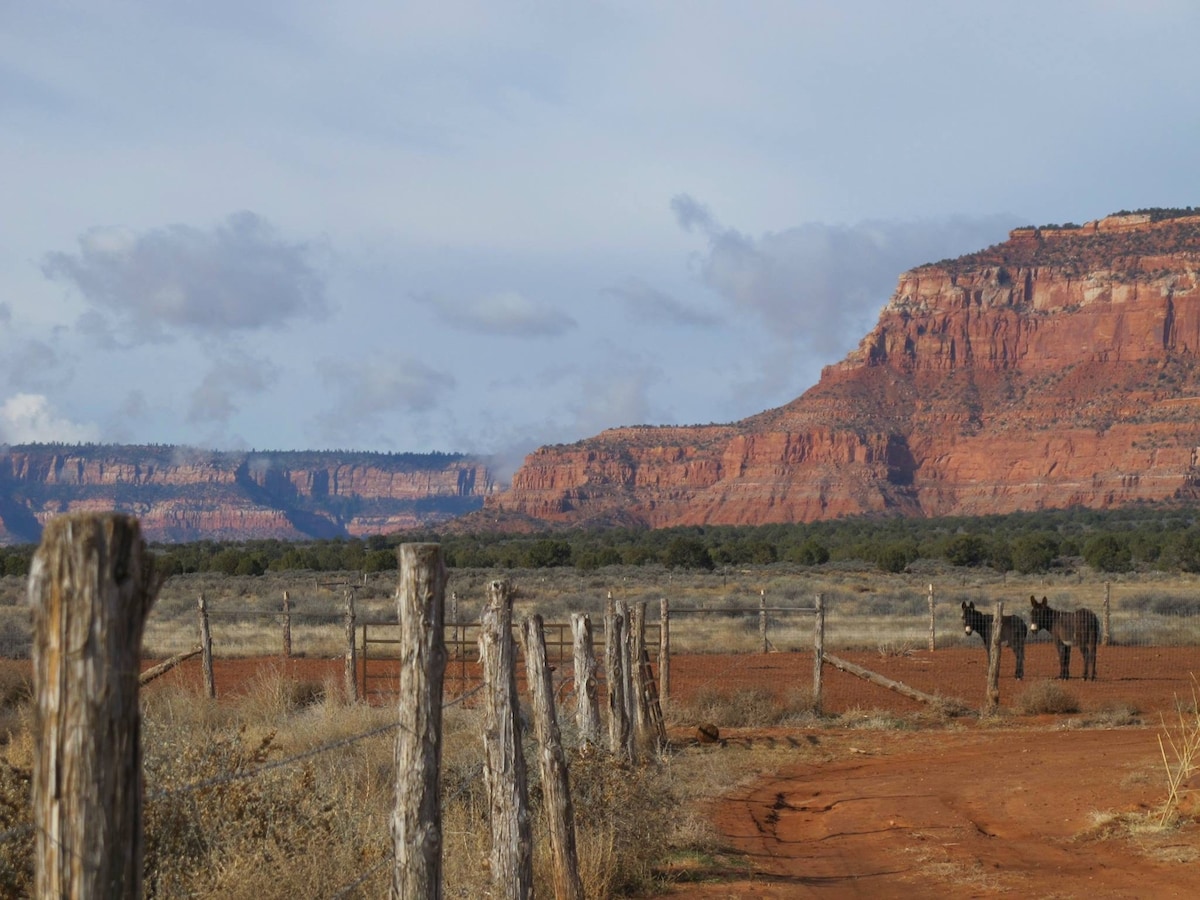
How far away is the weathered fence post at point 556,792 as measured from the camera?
7215 millimetres

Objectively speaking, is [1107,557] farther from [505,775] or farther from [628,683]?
[505,775]

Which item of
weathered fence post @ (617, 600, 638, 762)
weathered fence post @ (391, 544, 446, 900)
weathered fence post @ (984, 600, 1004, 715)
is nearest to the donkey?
weathered fence post @ (984, 600, 1004, 715)

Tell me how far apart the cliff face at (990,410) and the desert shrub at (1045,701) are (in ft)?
326

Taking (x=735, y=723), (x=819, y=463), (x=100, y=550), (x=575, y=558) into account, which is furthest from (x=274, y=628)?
(x=819, y=463)

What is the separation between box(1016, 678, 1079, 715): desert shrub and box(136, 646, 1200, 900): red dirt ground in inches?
13.5

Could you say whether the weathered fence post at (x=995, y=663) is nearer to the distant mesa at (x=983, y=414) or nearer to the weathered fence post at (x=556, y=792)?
the weathered fence post at (x=556, y=792)

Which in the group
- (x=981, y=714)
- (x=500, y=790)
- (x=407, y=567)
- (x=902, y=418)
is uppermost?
(x=902, y=418)

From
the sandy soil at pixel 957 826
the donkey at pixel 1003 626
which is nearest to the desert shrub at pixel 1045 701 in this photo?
the donkey at pixel 1003 626

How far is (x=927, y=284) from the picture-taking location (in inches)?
5546

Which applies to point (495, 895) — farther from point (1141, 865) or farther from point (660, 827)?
point (1141, 865)

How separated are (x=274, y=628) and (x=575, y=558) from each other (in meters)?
37.2

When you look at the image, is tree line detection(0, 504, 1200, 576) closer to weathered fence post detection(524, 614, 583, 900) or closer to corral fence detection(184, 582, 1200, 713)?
corral fence detection(184, 582, 1200, 713)

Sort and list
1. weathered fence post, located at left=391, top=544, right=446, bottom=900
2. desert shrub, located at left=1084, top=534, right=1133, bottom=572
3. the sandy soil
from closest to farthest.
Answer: weathered fence post, located at left=391, top=544, right=446, bottom=900
the sandy soil
desert shrub, located at left=1084, top=534, right=1133, bottom=572

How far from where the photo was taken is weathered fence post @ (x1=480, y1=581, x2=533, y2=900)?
6.40 m
